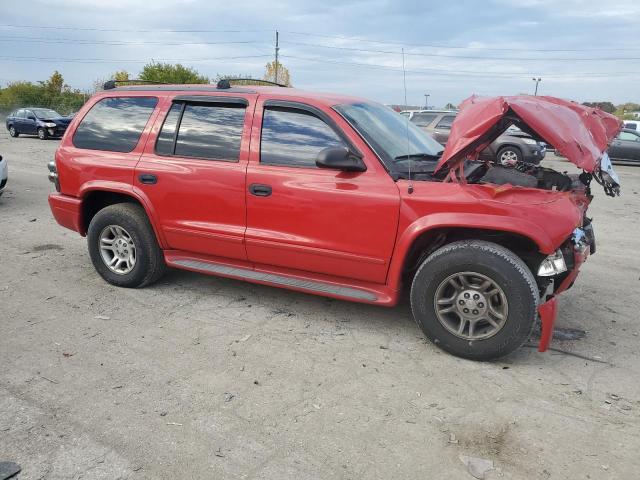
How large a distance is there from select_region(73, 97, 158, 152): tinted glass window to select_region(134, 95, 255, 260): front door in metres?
0.21

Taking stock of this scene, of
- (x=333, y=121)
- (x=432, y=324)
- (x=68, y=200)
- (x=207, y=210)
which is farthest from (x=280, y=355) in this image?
(x=68, y=200)

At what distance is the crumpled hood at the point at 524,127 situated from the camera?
11.4ft

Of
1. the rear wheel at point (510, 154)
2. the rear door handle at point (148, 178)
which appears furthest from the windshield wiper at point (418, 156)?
the rear wheel at point (510, 154)

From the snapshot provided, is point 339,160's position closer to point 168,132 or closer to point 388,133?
point 388,133

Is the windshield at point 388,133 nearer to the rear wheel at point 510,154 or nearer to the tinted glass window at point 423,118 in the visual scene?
the tinted glass window at point 423,118

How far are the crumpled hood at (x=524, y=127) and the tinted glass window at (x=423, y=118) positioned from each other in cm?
1149

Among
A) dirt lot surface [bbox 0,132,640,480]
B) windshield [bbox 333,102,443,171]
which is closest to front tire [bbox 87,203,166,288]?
dirt lot surface [bbox 0,132,640,480]

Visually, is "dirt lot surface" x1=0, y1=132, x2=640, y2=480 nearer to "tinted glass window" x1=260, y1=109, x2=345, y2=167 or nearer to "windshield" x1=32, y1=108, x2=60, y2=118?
"tinted glass window" x1=260, y1=109, x2=345, y2=167

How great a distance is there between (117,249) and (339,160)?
2.44m

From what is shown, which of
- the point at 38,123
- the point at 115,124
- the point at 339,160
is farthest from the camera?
the point at 38,123

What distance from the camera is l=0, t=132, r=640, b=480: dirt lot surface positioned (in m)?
2.62

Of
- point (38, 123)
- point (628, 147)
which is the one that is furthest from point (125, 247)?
point (38, 123)

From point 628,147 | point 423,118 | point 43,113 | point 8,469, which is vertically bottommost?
point 8,469

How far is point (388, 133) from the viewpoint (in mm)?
4270
